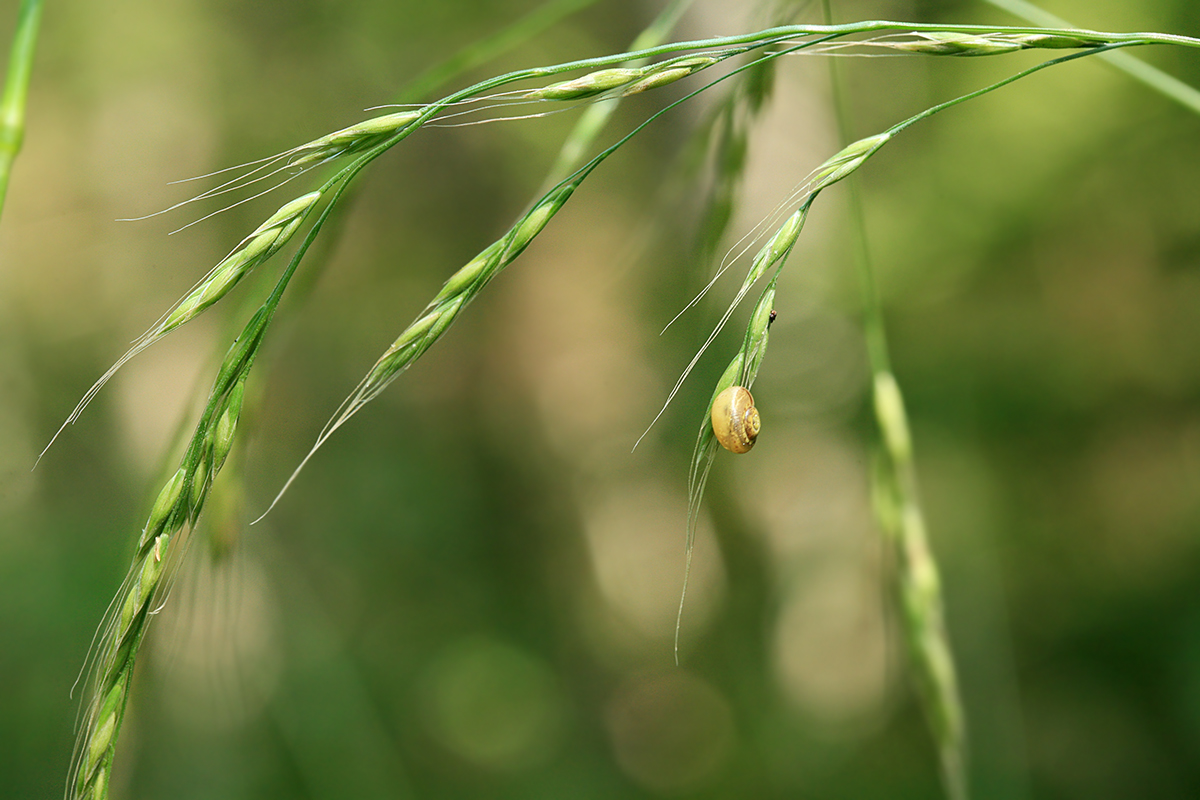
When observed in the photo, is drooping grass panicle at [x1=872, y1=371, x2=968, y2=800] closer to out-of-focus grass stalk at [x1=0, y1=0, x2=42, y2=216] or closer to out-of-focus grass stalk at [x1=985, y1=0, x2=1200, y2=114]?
out-of-focus grass stalk at [x1=985, y1=0, x2=1200, y2=114]

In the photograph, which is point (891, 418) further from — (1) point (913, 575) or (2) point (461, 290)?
(2) point (461, 290)

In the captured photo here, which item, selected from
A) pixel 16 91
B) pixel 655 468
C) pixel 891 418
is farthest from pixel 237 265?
pixel 655 468

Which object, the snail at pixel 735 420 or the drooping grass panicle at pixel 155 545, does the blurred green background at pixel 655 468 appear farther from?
the drooping grass panicle at pixel 155 545

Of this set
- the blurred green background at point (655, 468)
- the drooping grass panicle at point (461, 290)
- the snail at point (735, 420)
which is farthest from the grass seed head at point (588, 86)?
the blurred green background at point (655, 468)

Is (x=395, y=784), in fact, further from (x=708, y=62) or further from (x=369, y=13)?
(x=369, y=13)

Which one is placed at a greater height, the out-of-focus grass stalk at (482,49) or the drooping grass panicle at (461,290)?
the out-of-focus grass stalk at (482,49)

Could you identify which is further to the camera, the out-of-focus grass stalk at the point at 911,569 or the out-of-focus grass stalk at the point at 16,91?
the out-of-focus grass stalk at the point at 911,569

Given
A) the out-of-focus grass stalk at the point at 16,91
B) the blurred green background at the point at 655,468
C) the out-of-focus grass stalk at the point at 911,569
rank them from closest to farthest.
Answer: the out-of-focus grass stalk at the point at 16,91, the out-of-focus grass stalk at the point at 911,569, the blurred green background at the point at 655,468
